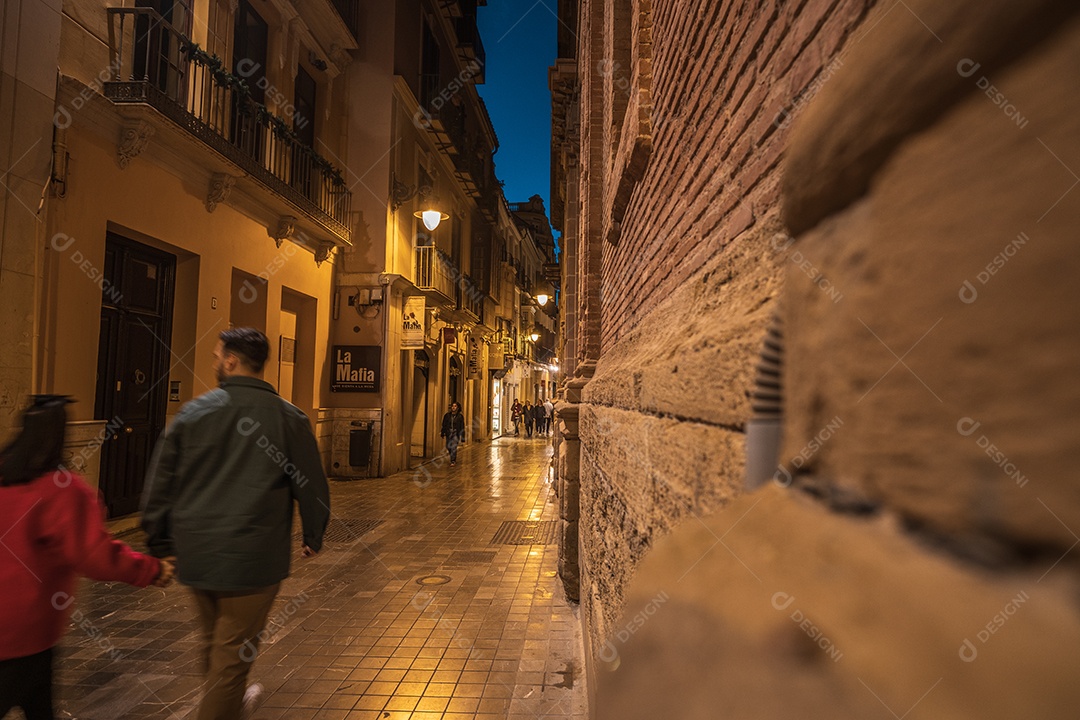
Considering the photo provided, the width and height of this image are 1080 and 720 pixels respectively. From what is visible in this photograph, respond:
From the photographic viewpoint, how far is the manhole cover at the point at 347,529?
27.6ft

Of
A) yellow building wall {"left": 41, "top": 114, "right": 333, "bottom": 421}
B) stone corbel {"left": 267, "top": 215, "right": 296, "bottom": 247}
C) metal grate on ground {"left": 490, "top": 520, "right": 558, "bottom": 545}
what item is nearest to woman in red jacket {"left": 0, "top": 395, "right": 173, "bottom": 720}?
yellow building wall {"left": 41, "top": 114, "right": 333, "bottom": 421}

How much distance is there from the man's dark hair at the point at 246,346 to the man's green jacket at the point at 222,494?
0.57ft

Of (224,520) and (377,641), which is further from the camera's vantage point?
(377,641)

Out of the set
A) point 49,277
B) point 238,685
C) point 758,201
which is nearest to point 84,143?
point 49,277

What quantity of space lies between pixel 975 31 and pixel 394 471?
15.9 metres

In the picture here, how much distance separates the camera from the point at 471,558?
7.61 meters

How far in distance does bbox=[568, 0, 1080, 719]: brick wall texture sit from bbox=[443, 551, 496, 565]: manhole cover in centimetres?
647

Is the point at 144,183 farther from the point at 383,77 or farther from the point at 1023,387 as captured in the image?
the point at 1023,387

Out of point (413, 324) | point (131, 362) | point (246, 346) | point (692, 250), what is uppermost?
point (413, 324)

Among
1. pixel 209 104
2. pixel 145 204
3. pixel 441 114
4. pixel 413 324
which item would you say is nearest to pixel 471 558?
pixel 145 204

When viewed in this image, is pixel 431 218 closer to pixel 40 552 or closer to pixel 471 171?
pixel 471 171

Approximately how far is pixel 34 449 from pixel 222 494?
72cm

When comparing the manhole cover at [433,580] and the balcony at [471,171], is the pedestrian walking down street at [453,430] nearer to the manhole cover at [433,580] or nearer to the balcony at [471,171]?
the balcony at [471,171]

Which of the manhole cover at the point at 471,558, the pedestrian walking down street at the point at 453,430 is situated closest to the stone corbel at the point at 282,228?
the pedestrian walking down street at the point at 453,430
